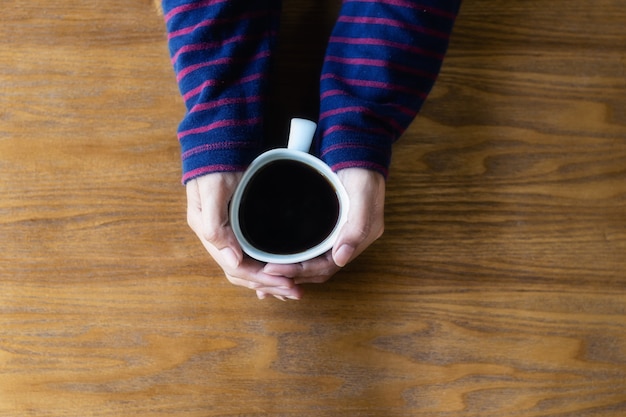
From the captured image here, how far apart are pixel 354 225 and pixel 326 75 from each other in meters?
0.15

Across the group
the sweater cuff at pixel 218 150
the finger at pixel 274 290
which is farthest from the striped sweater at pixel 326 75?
the finger at pixel 274 290

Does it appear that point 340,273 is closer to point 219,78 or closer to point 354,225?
point 354,225

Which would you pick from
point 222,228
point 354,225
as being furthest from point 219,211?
point 354,225

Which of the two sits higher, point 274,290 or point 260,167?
point 260,167

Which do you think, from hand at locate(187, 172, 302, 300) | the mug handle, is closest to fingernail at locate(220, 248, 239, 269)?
hand at locate(187, 172, 302, 300)

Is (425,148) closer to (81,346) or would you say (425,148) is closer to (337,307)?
(337,307)

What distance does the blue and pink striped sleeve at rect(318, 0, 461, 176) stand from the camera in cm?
51

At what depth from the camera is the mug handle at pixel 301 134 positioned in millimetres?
471

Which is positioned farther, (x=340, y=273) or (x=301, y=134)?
(x=340, y=273)

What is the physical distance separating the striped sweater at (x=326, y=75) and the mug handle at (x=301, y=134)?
0.04 m

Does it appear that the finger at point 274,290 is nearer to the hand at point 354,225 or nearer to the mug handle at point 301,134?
the hand at point 354,225

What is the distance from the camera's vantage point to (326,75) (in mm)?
548

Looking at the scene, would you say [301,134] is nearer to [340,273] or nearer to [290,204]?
[290,204]

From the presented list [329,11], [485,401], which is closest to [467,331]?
[485,401]
